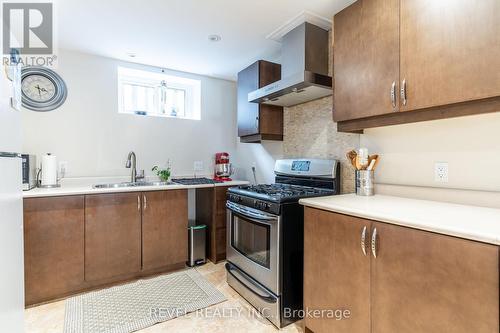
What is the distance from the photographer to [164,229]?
2.54 m

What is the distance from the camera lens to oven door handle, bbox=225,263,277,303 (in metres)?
1.77

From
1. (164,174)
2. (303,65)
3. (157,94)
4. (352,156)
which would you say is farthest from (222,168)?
(352,156)

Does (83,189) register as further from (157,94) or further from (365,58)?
(365,58)

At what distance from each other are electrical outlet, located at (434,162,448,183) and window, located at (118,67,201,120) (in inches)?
106

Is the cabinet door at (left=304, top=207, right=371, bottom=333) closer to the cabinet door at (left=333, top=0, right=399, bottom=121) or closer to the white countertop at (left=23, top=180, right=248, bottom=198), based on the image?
the cabinet door at (left=333, top=0, right=399, bottom=121)

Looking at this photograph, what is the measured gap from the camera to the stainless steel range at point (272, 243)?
172 centimetres

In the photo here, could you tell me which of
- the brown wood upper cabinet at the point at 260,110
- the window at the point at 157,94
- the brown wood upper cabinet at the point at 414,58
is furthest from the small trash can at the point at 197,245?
the brown wood upper cabinet at the point at 414,58

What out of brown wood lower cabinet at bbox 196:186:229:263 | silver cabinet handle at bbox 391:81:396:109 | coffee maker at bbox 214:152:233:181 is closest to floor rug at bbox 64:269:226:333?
brown wood lower cabinet at bbox 196:186:229:263

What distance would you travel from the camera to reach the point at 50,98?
2535 mm

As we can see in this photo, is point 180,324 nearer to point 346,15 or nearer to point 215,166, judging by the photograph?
point 215,166

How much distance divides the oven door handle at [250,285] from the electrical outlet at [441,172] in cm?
128

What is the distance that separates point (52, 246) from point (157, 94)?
200cm

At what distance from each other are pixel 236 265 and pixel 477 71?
200cm

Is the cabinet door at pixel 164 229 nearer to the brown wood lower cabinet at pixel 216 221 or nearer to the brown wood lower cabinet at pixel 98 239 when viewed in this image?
the brown wood lower cabinet at pixel 98 239
